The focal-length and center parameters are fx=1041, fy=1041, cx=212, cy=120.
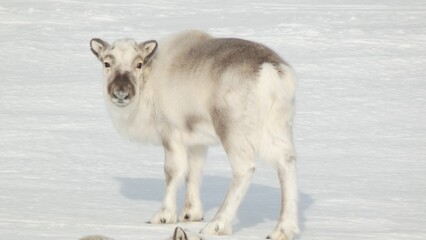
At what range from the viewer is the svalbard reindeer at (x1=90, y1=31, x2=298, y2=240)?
7.89 meters

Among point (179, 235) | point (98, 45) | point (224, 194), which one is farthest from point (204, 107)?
point (224, 194)

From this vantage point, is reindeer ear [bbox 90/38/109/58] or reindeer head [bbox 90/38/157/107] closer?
reindeer head [bbox 90/38/157/107]

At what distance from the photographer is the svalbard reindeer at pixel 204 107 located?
789 cm

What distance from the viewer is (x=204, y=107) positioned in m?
8.22

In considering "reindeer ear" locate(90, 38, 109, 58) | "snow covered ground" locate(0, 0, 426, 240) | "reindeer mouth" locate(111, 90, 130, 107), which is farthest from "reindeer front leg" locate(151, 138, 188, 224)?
"reindeer ear" locate(90, 38, 109, 58)

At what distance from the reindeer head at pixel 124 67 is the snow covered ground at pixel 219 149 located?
1011 mm

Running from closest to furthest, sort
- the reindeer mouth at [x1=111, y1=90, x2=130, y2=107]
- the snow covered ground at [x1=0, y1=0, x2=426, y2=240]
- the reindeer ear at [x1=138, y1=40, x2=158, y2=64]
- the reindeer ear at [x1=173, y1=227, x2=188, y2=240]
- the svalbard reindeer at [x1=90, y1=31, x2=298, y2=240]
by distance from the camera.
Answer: the reindeer ear at [x1=173, y1=227, x2=188, y2=240]
the svalbard reindeer at [x1=90, y1=31, x2=298, y2=240]
the reindeer mouth at [x1=111, y1=90, x2=130, y2=107]
the snow covered ground at [x1=0, y1=0, x2=426, y2=240]
the reindeer ear at [x1=138, y1=40, x2=158, y2=64]

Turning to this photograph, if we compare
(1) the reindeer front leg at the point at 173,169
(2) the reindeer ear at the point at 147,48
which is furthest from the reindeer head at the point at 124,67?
(1) the reindeer front leg at the point at 173,169

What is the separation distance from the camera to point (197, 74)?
8.37m

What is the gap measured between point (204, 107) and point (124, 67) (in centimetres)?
92

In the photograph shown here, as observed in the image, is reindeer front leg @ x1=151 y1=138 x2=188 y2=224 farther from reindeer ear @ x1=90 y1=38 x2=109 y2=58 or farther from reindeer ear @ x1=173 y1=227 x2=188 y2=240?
reindeer ear @ x1=173 y1=227 x2=188 y2=240

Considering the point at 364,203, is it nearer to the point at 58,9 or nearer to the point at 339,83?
the point at 339,83

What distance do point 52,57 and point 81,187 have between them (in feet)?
31.9

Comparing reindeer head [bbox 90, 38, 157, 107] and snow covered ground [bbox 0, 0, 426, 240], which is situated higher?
reindeer head [bbox 90, 38, 157, 107]
